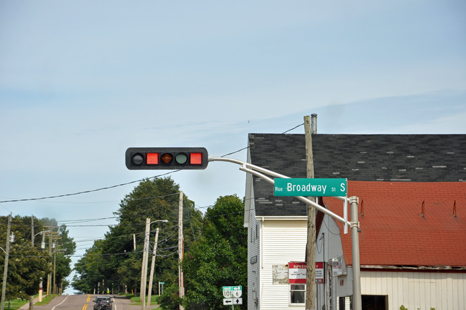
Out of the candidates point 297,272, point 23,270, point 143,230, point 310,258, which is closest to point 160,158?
point 310,258

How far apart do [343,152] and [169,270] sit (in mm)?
52355

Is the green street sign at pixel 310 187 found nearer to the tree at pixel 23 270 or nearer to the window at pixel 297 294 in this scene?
the window at pixel 297 294

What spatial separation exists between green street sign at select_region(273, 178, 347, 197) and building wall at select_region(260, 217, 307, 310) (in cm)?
1813

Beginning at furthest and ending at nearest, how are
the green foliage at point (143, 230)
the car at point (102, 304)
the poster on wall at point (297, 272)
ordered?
the green foliage at point (143, 230), the car at point (102, 304), the poster on wall at point (297, 272)

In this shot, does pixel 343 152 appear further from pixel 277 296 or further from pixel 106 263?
pixel 106 263

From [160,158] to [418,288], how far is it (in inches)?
415

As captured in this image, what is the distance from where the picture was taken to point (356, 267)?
14.0 metres

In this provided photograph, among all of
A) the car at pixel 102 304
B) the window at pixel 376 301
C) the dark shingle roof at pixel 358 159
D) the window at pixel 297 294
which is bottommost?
the car at pixel 102 304

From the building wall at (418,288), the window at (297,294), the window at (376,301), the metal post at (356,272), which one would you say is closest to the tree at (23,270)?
the window at (297,294)

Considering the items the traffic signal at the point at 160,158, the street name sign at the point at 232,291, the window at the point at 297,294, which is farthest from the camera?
the window at the point at 297,294

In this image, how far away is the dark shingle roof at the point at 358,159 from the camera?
3331 cm

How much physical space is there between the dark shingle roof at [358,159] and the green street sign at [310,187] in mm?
18201

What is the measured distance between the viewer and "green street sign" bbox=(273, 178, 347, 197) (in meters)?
14.3

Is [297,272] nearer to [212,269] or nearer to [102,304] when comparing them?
[212,269]
